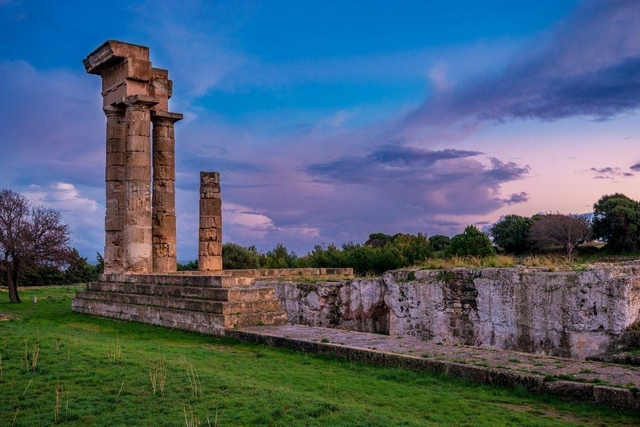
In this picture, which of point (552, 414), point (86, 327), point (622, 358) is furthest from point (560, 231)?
point (552, 414)

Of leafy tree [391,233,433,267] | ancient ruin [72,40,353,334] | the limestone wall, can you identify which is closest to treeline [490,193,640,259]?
leafy tree [391,233,433,267]

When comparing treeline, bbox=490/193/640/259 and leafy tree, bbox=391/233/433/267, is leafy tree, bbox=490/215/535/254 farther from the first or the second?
leafy tree, bbox=391/233/433/267

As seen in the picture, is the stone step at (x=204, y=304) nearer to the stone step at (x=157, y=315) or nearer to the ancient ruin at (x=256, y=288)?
the ancient ruin at (x=256, y=288)

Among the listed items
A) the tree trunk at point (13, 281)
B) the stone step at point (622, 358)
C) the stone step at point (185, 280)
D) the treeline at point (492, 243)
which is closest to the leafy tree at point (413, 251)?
the treeline at point (492, 243)

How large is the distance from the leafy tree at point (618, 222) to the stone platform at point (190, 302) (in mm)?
32914

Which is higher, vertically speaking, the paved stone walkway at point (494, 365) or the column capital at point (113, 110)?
the column capital at point (113, 110)

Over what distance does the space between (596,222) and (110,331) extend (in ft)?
122

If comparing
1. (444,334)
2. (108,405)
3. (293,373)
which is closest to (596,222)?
(444,334)

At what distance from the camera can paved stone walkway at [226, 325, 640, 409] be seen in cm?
653

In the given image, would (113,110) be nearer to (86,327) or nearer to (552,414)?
(86,327)

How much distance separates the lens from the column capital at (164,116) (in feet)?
71.1

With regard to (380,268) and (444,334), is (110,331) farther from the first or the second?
(380,268)

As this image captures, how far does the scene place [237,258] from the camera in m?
37.0

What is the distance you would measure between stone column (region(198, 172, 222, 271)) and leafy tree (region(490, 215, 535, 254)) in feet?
96.8
